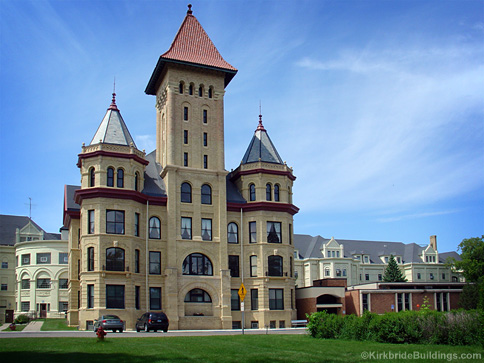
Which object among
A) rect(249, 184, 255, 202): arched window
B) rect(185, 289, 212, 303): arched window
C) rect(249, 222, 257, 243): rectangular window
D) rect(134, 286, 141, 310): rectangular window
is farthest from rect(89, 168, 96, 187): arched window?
rect(249, 222, 257, 243): rectangular window

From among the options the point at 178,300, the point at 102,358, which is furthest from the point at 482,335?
the point at 178,300

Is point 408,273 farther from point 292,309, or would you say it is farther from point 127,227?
point 127,227

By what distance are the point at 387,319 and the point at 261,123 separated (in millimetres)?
40368

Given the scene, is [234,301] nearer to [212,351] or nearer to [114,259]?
[114,259]

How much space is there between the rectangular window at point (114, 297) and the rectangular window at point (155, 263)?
4.02 metres

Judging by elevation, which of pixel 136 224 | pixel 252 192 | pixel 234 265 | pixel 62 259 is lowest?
pixel 234 265

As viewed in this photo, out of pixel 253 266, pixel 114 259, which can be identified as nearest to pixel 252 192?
pixel 253 266

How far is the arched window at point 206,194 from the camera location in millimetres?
56844

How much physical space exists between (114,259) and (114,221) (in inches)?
137

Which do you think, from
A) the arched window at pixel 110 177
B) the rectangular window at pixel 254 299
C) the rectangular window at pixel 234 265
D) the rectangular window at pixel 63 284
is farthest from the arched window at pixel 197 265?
the rectangular window at pixel 63 284

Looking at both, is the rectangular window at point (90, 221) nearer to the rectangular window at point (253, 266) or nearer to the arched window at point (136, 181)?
the arched window at point (136, 181)

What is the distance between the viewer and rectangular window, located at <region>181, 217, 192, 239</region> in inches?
2162

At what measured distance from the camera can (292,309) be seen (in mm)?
58031

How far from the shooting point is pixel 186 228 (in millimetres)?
55156
